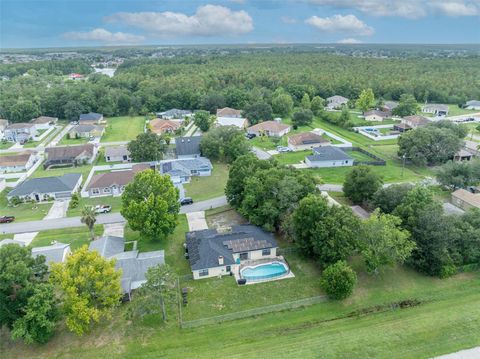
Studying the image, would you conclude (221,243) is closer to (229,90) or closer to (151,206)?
(151,206)

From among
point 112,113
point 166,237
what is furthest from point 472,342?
point 112,113

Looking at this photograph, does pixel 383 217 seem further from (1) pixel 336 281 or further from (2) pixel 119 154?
(2) pixel 119 154

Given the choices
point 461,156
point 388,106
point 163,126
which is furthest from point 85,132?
point 388,106

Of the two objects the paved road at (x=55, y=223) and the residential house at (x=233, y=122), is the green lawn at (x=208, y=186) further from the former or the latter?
the residential house at (x=233, y=122)

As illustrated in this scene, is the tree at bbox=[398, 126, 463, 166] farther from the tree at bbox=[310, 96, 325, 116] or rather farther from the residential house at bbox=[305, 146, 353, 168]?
the tree at bbox=[310, 96, 325, 116]

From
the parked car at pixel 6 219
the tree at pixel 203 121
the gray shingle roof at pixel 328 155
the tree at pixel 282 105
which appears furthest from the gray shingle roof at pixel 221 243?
the tree at pixel 282 105
